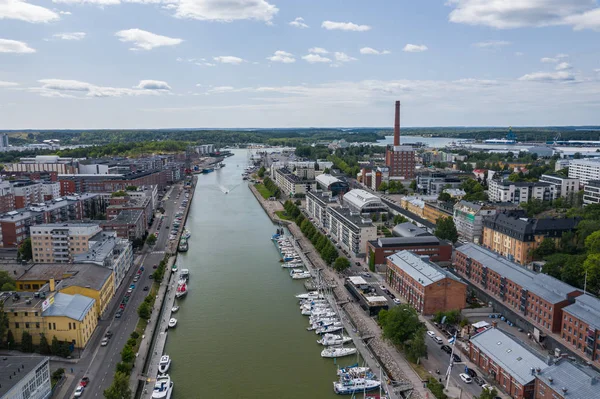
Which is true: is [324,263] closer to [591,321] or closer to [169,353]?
[169,353]

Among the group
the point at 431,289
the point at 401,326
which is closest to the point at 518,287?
the point at 431,289

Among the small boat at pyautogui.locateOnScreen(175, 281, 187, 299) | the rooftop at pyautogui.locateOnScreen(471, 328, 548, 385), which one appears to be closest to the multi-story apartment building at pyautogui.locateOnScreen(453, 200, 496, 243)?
the rooftop at pyautogui.locateOnScreen(471, 328, 548, 385)

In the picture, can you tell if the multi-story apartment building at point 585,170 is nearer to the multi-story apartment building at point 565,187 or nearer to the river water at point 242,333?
the multi-story apartment building at point 565,187

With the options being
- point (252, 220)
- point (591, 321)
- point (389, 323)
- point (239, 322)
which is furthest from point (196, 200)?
point (591, 321)

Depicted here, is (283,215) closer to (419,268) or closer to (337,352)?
(419,268)

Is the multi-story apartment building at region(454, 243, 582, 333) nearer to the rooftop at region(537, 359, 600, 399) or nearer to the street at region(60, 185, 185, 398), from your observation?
the rooftop at region(537, 359, 600, 399)

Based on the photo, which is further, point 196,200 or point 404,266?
point 196,200

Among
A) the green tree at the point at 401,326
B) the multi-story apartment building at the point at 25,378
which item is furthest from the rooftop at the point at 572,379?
the multi-story apartment building at the point at 25,378
